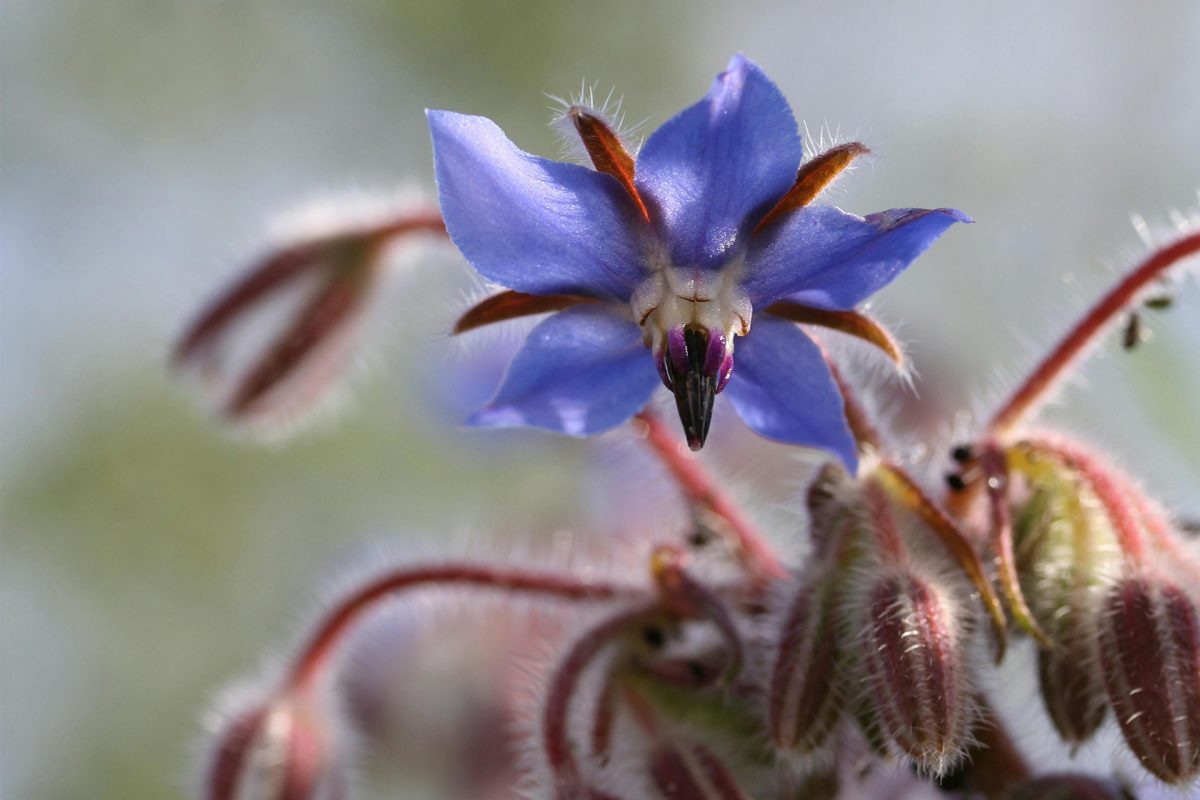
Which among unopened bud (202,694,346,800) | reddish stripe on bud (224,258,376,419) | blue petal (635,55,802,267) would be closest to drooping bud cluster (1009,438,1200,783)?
blue petal (635,55,802,267)

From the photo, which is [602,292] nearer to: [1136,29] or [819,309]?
[819,309]

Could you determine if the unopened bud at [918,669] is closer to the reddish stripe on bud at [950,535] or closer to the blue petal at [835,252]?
the reddish stripe on bud at [950,535]

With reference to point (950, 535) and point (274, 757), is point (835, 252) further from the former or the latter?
point (274, 757)

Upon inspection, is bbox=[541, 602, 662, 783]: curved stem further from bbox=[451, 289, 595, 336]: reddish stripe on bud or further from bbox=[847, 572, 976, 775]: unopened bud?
bbox=[451, 289, 595, 336]: reddish stripe on bud

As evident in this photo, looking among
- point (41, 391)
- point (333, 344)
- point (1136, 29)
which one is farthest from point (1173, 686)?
point (41, 391)

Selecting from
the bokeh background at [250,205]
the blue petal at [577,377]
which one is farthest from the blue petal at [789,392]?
the bokeh background at [250,205]
